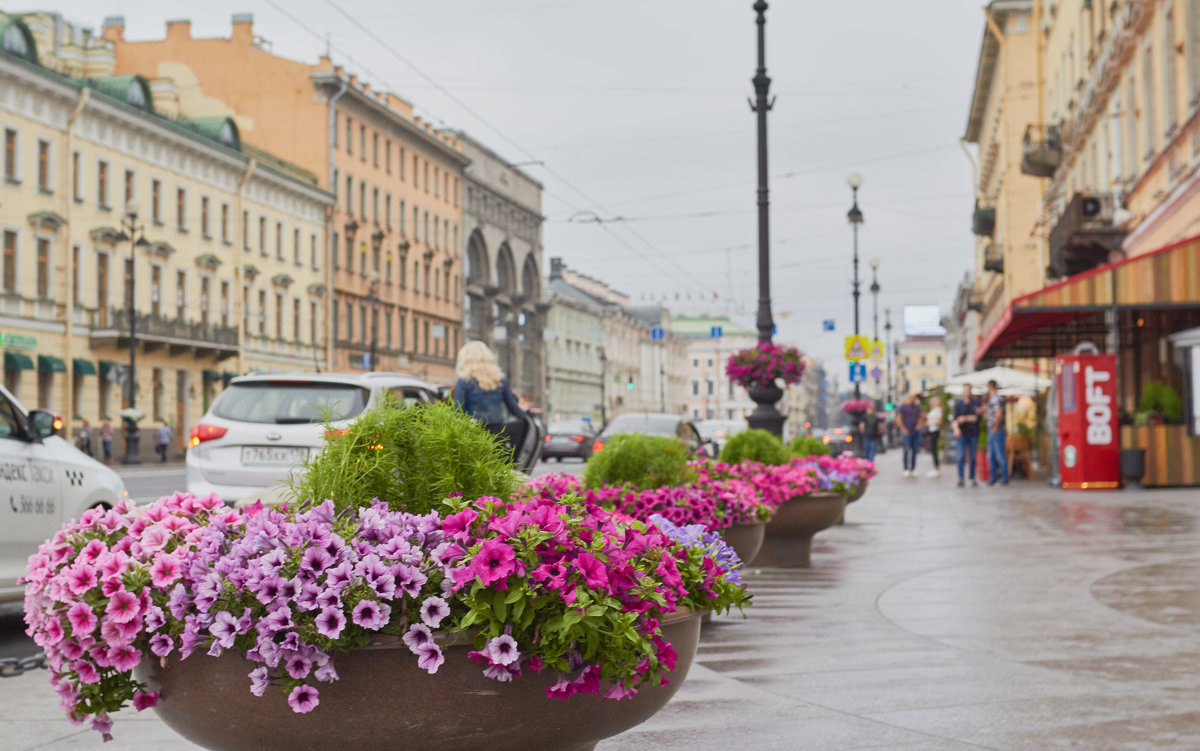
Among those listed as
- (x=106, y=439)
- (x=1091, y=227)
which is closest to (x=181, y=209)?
(x=106, y=439)

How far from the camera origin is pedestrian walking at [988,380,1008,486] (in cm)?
2781

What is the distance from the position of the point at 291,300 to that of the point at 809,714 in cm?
6346

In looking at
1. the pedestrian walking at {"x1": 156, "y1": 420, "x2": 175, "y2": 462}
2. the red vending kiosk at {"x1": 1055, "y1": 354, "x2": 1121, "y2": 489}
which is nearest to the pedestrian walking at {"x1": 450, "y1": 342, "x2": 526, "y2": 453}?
the red vending kiosk at {"x1": 1055, "y1": 354, "x2": 1121, "y2": 489}

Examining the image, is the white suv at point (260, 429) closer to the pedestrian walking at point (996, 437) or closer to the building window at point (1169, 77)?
the pedestrian walking at point (996, 437)

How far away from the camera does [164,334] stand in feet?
178

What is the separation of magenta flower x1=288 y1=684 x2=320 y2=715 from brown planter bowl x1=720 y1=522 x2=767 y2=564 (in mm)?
5524

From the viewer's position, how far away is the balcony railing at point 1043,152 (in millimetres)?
43281

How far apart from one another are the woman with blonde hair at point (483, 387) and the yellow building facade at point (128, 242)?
34783mm

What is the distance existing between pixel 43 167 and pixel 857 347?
25622 mm

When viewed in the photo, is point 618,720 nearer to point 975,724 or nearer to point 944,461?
point 975,724

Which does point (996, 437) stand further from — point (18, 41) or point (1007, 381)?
point (18, 41)

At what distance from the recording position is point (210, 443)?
511 inches

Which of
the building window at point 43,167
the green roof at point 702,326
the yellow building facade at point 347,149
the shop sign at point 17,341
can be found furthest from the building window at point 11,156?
the green roof at point 702,326

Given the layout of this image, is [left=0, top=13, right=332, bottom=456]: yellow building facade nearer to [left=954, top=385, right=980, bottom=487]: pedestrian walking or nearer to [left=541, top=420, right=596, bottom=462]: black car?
[left=541, top=420, right=596, bottom=462]: black car
